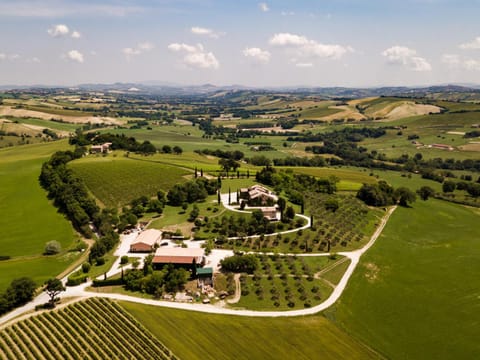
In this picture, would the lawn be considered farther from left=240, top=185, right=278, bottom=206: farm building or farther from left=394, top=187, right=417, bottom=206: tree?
left=394, top=187, right=417, bottom=206: tree

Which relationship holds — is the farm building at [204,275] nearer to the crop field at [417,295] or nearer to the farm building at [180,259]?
Answer: the farm building at [180,259]

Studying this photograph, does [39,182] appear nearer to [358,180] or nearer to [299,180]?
[299,180]

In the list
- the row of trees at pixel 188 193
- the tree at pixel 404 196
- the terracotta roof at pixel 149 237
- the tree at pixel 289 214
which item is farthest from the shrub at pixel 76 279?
the tree at pixel 404 196

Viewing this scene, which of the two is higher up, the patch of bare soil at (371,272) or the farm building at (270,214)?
the farm building at (270,214)

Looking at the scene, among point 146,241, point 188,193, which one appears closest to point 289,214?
point 188,193

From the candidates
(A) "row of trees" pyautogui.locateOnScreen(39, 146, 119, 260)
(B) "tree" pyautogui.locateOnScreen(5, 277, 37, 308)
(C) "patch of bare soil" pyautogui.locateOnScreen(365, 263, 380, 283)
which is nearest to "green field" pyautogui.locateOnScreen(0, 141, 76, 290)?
(A) "row of trees" pyautogui.locateOnScreen(39, 146, 119, 260)

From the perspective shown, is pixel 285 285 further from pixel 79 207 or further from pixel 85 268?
pixel 79 207
